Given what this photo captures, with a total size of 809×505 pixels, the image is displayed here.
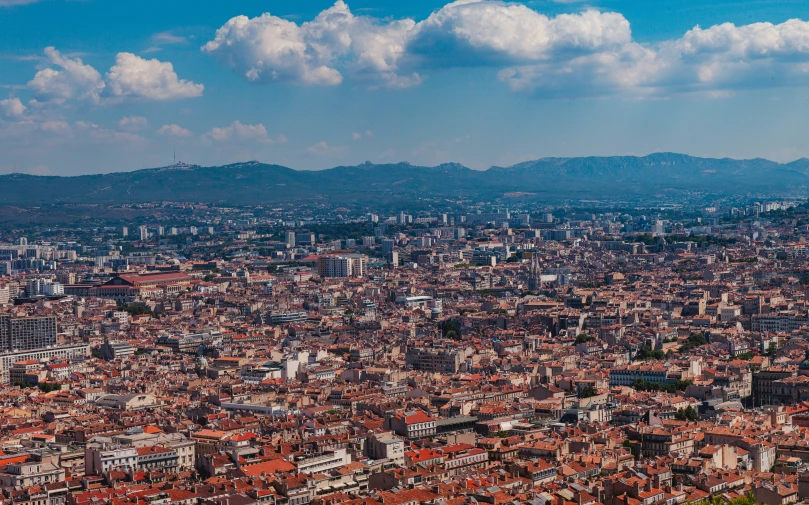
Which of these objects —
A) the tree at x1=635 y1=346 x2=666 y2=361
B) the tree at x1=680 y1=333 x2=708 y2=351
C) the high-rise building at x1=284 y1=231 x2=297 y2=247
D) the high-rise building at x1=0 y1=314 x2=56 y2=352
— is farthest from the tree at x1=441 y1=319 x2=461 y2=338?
the high-rise building at x1=284 y1=231 x2=297 y2=247

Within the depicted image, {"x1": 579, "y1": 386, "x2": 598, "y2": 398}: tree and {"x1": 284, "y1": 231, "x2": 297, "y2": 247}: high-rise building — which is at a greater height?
{"x1": 579, "y1": 386, "x2": 598, "y2": 398}: tree

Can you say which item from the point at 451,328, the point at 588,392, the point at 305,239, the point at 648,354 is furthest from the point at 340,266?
the point at 588,392

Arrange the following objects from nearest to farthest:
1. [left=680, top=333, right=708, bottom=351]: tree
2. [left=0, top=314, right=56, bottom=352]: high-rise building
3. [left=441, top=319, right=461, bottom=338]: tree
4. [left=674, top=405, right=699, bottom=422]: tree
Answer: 1. [left=674, top=405, right=699, bottom=422]: tree
2. [left=680, top=333, right=708, bottom=351]: tree
3. [left=0, top=314, right=56, bottom=352]: high-rise building
4. [left=441, top=319, right=461, bottom=338]: tree

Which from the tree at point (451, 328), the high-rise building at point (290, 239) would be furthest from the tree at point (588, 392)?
the high-rise building at point (290, 239)

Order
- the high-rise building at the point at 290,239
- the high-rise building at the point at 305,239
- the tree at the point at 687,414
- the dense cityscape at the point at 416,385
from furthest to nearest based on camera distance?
the high-rise building at the point at 305,239 → the high-rise building at the point at 290,239 → the tree at the point at 687,414 → the dense cityscape at the point at 416,385

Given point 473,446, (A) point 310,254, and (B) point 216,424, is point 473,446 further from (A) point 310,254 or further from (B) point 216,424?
(A) point 310,254

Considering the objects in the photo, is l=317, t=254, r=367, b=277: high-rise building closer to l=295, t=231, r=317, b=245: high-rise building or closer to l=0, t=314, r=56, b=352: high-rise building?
l=295, t=231, r=317, b=245: high-rise building

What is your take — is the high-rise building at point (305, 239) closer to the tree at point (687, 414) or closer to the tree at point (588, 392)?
the tree at point (588, 392)

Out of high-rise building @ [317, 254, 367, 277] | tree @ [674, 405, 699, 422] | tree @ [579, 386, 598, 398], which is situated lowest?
high-rise building @ [317, 254, 367, 277]
